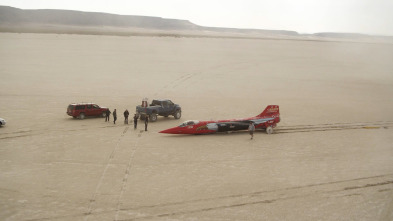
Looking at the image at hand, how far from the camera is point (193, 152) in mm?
18531

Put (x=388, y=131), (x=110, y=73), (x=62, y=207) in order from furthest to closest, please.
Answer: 1. (x=110, y=73)
2. (x=388, y=131)
3. (x=62, y=207)

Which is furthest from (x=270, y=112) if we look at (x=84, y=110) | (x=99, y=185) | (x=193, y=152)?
(x=99, y=185)

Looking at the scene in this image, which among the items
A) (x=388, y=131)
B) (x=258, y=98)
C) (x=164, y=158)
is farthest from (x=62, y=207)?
(x=258, y=98)

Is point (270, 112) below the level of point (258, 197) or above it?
above

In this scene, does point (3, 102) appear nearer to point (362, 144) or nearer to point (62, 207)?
point (62, 207)

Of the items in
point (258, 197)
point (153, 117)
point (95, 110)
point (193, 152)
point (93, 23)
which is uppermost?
point (93, 23)

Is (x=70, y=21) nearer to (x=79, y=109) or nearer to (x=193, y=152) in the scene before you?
(x=79, y=109)

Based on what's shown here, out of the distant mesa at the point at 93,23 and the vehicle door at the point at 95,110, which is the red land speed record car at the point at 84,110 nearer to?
the vehicle door at the point at 95,110

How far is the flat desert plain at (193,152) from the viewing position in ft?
41.2

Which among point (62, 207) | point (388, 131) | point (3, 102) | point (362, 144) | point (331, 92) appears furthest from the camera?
point (331, 92)

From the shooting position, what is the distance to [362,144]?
2059 centimetres

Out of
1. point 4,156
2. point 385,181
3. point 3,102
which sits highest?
point 3,102

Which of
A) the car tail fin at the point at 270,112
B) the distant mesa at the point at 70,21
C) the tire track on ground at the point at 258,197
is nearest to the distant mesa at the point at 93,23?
the distant mesa at the point at 70,21

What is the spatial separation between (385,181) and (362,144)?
5732 mm
